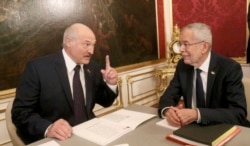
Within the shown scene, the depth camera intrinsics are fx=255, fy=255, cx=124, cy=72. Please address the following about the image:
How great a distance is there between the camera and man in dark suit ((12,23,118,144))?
185 cm

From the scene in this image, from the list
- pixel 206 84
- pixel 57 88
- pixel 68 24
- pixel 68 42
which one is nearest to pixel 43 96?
pixel 57 88

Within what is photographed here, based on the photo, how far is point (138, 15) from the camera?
4.46 m

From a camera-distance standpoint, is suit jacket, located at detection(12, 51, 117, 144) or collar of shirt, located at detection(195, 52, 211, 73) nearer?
suit jacket, located at detection(12, 51, 117, 144)

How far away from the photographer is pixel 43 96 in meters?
2.00

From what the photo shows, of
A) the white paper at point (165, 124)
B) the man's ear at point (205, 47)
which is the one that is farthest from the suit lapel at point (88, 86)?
the man's ear at point (205, 47)

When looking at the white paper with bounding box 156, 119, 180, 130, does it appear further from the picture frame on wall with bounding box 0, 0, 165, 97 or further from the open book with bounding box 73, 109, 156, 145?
the picture frame on wall with bounding box 0, 0, 165, 97

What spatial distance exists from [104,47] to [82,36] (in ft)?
5.81

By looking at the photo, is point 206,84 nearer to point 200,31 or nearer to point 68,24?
point 200,31

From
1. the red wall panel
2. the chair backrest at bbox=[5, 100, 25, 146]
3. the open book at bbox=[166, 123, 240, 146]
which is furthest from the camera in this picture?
the red wall panel

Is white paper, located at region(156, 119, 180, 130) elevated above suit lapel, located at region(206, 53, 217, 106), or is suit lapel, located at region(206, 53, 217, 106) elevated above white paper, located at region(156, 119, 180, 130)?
suit lapel, located at region(206, 53, 217, 106)

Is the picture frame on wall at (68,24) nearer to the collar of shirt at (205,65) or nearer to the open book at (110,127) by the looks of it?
the open book at (110,127)

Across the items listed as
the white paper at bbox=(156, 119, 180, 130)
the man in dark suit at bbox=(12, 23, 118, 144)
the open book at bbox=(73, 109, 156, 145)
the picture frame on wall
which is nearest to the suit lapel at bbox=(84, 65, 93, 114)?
the man in dark suit at bbox=(12, 23, 118, 144)

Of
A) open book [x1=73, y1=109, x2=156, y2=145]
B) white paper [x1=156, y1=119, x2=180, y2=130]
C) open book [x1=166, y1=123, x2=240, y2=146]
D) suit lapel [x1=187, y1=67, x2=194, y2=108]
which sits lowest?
white paper [x1=156, y1=119, x2=180, y2=130]

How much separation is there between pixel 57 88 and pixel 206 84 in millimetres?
1171
